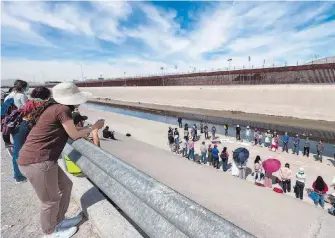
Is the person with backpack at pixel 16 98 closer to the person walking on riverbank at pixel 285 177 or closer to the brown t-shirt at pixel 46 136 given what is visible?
the brown t-shirt at pixel 46 136

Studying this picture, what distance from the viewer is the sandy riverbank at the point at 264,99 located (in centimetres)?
3603

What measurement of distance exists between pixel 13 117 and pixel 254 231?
4346 millimetres

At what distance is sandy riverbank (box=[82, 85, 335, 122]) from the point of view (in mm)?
→ 36031

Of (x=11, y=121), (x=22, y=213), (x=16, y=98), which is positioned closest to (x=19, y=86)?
(x=16, y=98)

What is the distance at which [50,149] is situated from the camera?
2.51 metres

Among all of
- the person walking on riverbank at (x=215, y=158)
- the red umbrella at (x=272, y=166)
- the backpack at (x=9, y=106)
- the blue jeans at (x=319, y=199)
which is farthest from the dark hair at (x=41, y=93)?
the person walking on riverbank at (x=215, y=158)

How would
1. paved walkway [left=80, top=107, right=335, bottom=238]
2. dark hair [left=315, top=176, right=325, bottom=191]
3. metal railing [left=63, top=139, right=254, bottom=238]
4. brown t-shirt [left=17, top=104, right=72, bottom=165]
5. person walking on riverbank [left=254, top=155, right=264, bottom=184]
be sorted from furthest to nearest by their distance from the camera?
person walking on riverbank [left=254, top=155, right=264, bottom=184]
dark hair [left=315, top=176, right=325, bottom=191]
paved walkway [left=80, top=107, right=335, bottom=238]
brown t-shirt [left=17, top=104, right=72, bottom=165]
metal railing [left=63, top=139, right=254, bottom=238]

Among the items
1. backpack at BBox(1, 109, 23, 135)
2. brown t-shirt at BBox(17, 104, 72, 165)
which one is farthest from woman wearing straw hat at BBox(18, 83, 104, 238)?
backpack at BBox(1, 109, 23, 135)

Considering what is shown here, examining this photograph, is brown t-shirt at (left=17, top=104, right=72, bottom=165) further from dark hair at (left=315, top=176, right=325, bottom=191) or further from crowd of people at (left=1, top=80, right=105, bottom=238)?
dark hair at (left=315, top=176, right=325, bottom=191)

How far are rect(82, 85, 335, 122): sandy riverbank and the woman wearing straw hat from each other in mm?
37344

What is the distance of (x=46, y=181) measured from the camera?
250cm

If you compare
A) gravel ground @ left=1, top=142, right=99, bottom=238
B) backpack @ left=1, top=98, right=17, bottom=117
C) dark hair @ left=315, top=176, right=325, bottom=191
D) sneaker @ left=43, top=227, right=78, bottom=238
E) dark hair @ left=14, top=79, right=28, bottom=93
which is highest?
dark hair @ left=14, top=79, right=28, bottom=93

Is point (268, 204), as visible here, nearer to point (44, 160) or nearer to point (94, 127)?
point (94, 127)

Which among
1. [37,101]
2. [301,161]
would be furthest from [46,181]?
[301,161]
